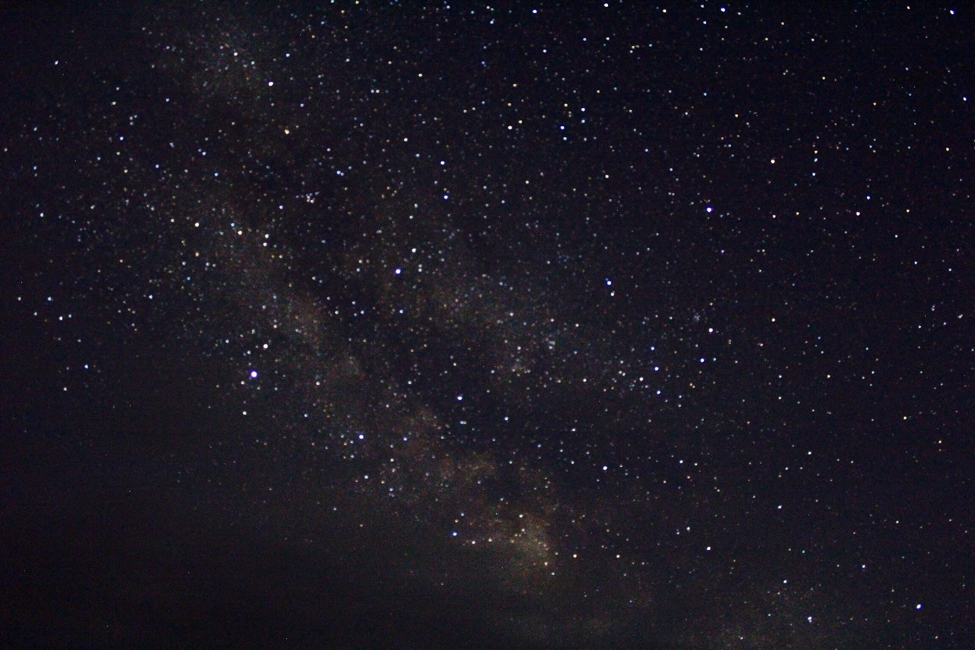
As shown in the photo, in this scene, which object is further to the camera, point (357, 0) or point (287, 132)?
point (287, 132)

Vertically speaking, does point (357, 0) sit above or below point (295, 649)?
above

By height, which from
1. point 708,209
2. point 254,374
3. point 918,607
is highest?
point 708,209

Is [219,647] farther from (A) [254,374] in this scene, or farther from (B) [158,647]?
(A) [254,374]

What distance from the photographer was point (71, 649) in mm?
13133

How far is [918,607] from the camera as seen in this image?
211 inches

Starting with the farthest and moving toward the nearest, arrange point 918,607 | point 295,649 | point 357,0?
point 295,649 < point 918,607 < point 357,0

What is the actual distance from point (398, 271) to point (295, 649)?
15.1m

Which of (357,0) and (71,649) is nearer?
(357,0)

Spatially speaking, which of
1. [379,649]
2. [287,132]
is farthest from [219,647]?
[287,132]

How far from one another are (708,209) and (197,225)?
286 cm

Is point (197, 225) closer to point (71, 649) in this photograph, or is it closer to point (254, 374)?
point (254, 374)

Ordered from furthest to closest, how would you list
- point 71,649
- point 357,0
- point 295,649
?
1. point 295,649
2. point 71,649
3. point 357,0

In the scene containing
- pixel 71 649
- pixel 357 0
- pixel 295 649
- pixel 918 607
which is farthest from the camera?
pixel 295 649

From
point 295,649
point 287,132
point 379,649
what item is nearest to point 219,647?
point 295,649
